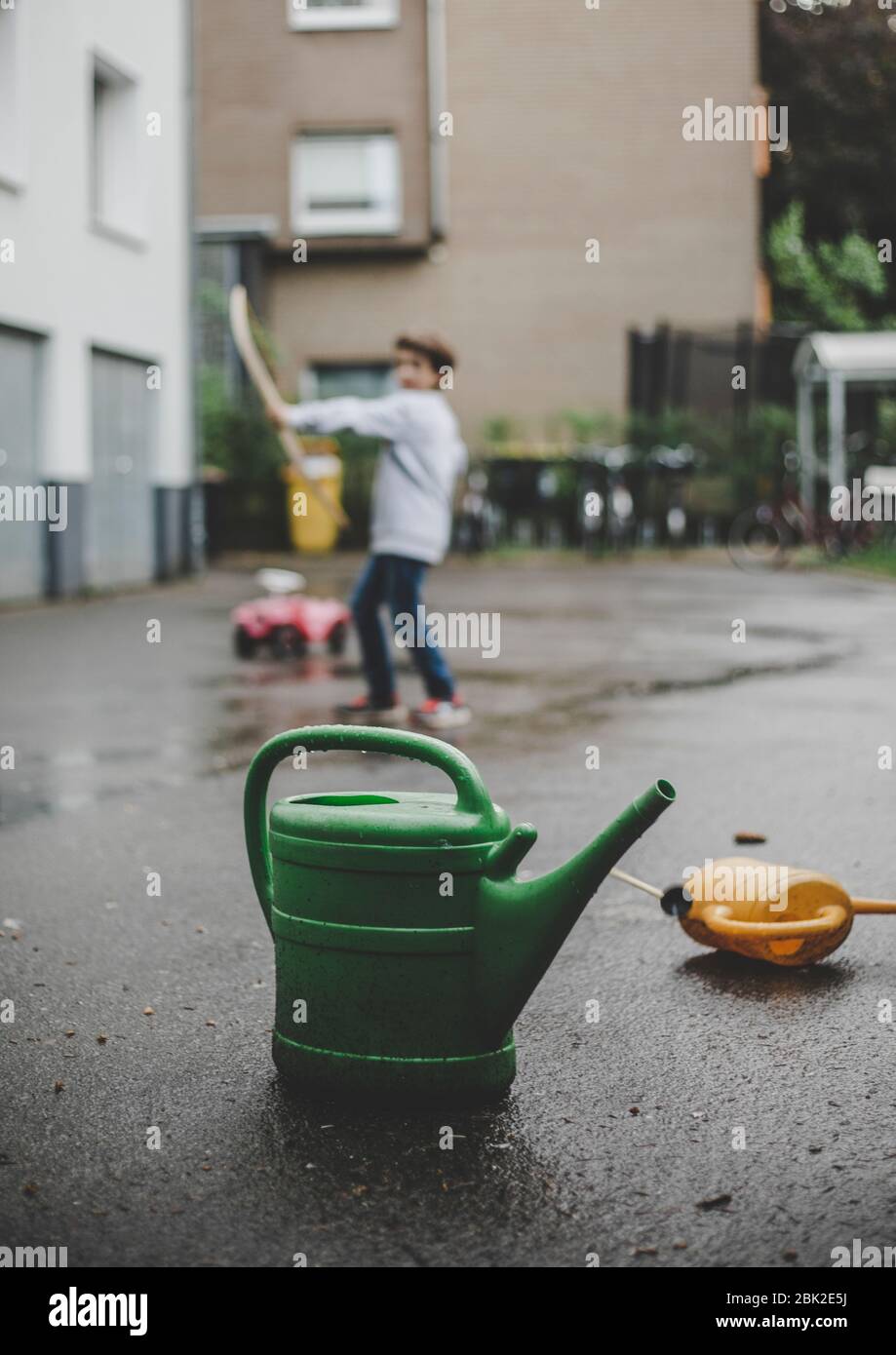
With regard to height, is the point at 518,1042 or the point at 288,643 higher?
the point at 288,643

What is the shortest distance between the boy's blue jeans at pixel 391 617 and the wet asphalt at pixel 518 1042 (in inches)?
14.1

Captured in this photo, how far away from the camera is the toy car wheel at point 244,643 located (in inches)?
473

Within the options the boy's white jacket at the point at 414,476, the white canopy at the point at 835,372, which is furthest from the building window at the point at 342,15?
the boy's white jacket at the point at 414,476

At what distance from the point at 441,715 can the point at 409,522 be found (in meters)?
0.94

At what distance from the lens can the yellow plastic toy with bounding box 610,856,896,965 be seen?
14.1ft

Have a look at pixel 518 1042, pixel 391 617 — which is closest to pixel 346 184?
pixel 391 617

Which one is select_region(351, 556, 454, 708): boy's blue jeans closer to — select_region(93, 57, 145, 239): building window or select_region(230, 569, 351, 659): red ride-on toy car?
select_region(230, 569, 351, 659): red ride-on toy car

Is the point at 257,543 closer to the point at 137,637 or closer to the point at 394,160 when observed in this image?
the point at 394,160

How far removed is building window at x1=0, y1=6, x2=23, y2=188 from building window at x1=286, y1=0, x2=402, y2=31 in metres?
12.4

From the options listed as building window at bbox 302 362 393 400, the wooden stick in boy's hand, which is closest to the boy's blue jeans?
the wooden stick in boy's hand

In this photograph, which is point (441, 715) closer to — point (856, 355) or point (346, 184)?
point (856, 355)

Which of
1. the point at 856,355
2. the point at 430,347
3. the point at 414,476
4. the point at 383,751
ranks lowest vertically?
the point at 383,751

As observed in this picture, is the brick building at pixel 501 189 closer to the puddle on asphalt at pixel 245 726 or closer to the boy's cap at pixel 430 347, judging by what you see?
the puddle on asphalt at pixel 245 726

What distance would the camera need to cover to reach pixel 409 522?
8.55 metres
